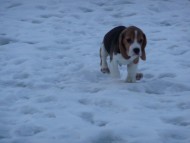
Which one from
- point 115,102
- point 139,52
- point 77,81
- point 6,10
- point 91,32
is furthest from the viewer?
point 6,10

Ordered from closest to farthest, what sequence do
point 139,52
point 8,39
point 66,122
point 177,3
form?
point 66,122, point 139,52, point 8,39, point 177,3

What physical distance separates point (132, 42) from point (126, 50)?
19 centimetres

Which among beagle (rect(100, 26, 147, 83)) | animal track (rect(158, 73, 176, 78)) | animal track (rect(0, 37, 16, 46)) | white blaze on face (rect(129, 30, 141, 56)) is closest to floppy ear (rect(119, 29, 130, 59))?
beagle (rect(100, 26, 147, 83))

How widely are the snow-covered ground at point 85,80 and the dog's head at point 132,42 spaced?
52 centimetres

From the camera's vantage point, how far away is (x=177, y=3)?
12.5 meters

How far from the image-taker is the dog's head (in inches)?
227

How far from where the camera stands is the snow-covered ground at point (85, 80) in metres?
4.31

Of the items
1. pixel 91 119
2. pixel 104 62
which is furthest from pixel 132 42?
pixel 91 119

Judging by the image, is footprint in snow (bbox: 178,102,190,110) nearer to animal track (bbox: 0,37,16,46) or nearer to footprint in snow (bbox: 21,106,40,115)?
footprint in snow (bbox: 21,106,40,115)

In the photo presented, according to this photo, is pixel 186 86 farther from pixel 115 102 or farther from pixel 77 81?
pixel 77 81

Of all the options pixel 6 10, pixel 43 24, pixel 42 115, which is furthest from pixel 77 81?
pixel 6 10

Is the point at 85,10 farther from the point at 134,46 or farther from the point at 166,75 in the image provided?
the point at 134,46

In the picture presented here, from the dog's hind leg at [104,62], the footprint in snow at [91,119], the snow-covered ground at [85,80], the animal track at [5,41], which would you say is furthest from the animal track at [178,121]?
the animal track at [5,41]

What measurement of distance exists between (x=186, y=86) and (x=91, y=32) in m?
4.22
